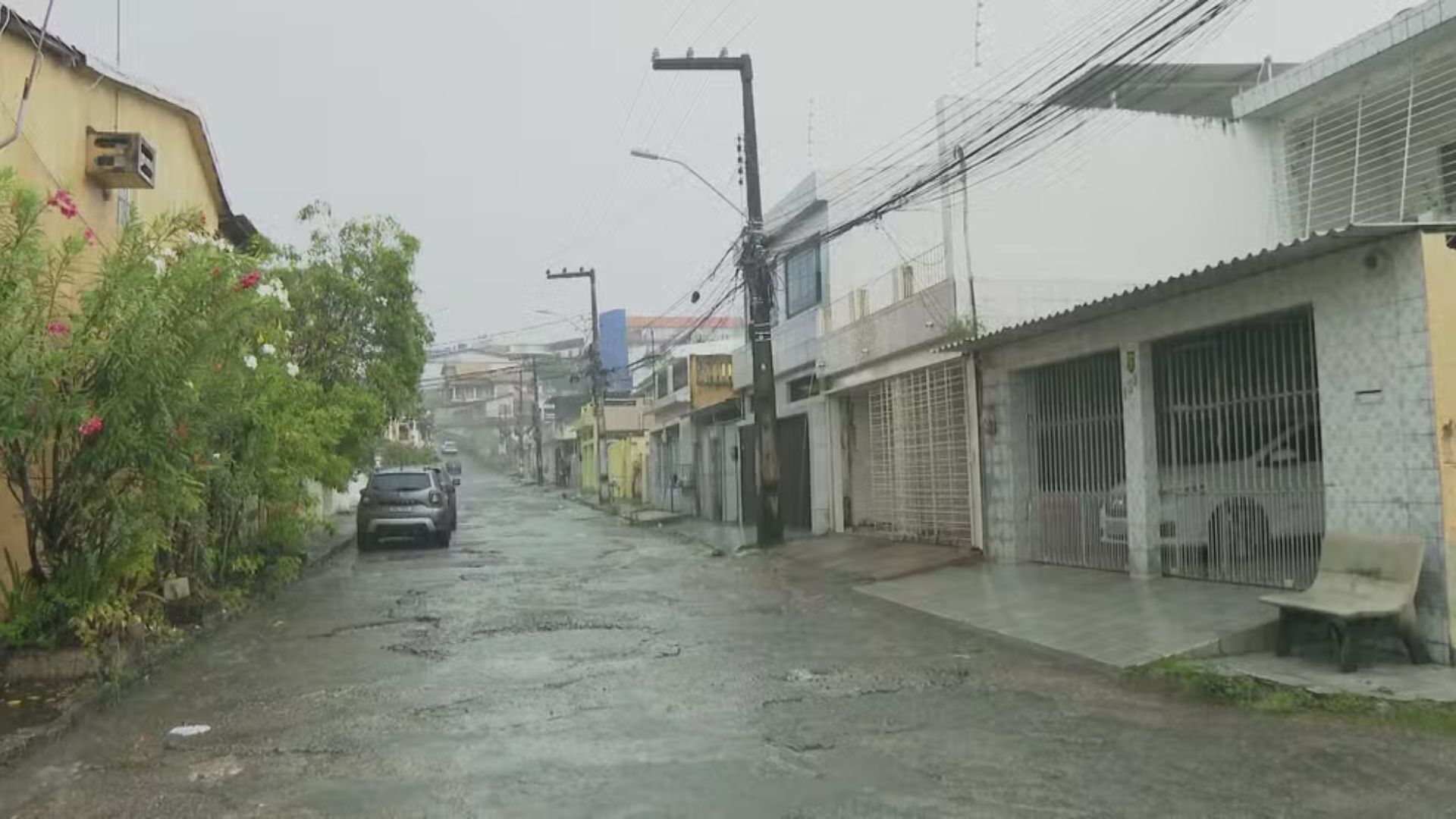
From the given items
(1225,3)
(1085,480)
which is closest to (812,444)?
(1085,480)

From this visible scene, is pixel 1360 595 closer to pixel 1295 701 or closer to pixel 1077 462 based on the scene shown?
pixel 1295 701

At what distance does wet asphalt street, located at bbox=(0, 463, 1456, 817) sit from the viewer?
4996 mm

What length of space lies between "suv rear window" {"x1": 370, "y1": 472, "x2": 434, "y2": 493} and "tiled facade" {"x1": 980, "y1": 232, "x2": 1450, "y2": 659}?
1589 centimetres

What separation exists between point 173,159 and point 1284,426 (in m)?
13.2

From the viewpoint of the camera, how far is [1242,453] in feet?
33.7

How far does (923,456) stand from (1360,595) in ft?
29.6

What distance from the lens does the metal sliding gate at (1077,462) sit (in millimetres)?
12312

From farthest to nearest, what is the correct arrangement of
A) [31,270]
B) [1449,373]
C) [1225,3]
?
[1225,3] < [1449,373] < [31,270]

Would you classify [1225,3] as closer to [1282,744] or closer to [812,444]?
[1282,744]

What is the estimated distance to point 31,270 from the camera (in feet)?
23.1

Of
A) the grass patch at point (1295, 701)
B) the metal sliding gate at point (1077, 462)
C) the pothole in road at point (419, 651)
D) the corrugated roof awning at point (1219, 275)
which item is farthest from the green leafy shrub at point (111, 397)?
the metal sliding gate at point (1077, 462)

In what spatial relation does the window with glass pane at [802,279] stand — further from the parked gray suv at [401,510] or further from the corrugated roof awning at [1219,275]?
the parked gray suv at [401,510]

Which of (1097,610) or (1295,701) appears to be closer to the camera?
(1295,701)

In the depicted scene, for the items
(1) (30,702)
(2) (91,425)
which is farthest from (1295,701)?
(1) (30,702)
